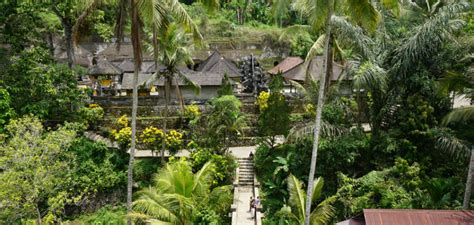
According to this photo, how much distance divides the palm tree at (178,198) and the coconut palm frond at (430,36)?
10197mm

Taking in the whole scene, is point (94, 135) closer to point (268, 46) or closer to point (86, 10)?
point (86, 10)

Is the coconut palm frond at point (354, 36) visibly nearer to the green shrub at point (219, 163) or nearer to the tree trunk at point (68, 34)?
the green shrub at point (219, 163)

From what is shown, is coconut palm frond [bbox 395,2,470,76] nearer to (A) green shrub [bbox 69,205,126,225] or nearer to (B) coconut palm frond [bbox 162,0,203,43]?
(B) coconut palm frond [bbox 162,0,203,43]

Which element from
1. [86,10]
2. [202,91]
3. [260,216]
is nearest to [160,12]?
[86,10]

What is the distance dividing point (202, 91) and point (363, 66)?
1446cm

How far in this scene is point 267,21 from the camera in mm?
57656

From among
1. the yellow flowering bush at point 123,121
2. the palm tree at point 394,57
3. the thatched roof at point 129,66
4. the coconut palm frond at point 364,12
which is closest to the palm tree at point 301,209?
the palm tree at point 394,57

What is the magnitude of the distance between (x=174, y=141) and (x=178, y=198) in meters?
8.74

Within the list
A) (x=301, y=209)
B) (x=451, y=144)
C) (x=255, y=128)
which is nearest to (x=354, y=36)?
(x=451, y=144)

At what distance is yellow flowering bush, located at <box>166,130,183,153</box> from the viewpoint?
24.8 m

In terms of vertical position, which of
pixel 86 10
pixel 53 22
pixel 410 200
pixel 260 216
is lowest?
pixel 260 216

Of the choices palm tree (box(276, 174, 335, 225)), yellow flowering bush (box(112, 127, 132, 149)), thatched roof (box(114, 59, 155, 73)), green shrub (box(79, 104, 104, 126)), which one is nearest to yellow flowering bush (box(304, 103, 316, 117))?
palm tree (box(276, 174, 335, 225))

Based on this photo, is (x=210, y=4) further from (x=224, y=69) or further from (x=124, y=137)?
(x=224, y=69)

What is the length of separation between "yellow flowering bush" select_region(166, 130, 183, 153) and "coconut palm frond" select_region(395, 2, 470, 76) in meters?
12.0
